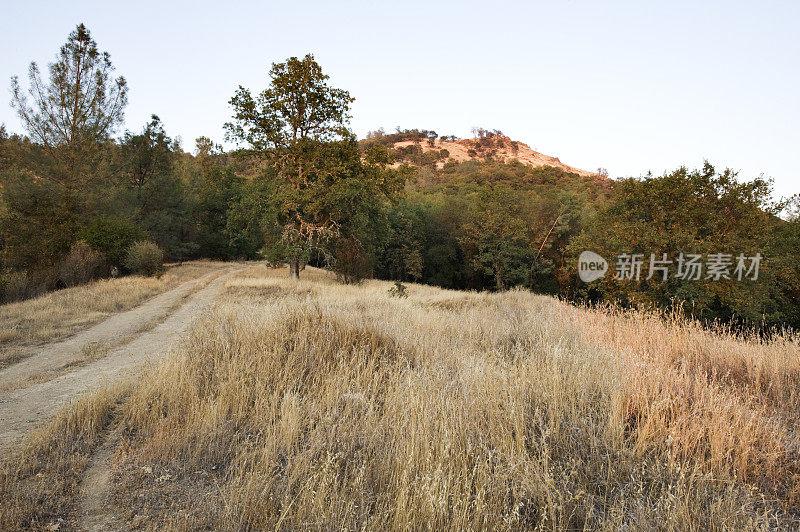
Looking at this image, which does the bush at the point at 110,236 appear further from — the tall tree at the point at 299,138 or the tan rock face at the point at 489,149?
the tan rock face at the point at 489,149

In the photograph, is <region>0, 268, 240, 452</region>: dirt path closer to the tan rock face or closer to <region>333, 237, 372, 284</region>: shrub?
<region>333, 237, 372, 284</region>: shrub

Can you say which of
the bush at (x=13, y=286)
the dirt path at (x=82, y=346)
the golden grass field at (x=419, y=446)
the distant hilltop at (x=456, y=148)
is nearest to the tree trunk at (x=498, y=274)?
the dirt path at (x=82, y=346)

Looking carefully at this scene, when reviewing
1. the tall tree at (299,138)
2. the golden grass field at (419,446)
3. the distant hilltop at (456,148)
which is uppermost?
the distant hilltop at (456,148)

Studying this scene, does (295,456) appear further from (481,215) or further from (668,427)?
(481,215)

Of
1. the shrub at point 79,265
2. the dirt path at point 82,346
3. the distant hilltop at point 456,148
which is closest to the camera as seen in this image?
the dirt path at point 82,346

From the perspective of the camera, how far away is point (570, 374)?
14.4ft

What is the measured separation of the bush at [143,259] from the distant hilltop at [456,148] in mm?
88294

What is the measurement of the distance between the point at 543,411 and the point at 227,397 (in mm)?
3527

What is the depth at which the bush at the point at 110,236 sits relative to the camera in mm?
21812

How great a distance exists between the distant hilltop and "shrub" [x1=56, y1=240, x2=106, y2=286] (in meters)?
91.1

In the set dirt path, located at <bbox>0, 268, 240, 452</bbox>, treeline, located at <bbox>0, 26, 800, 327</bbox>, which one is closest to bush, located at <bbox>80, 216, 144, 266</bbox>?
treeline, located at <bbox>0, 26, 800, 327</bbox>

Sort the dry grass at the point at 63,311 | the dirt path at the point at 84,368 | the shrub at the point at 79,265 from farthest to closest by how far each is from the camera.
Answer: the shrub at the point at 79,265
the dry grass at the point at 63,311
the dirt path at the point at 84,368

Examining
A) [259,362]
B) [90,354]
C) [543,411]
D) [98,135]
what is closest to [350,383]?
[259,362]

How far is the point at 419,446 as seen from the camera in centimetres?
324
